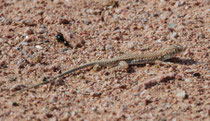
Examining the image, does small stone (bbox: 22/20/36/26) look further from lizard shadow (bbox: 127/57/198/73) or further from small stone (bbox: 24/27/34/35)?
lizard shadow (bbox: 127/57/198/73)

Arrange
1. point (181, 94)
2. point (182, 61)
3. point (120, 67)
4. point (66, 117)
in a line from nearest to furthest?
point (66, 117) < point (181, 94) < point (120, 67) < point (182, 61)

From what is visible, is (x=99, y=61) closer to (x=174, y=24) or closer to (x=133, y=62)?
(x=133, y=62)

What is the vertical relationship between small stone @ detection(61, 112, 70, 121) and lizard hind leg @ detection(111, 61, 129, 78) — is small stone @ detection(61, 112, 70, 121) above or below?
below

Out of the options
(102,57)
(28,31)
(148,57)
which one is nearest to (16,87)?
(102,57)

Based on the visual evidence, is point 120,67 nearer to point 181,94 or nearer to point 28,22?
point 181,94

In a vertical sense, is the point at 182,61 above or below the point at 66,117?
above

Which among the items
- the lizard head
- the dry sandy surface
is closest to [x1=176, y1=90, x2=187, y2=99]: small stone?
the dry sandy surface

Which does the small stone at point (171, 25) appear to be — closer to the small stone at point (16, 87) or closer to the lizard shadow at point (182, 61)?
the lizard shadow at point (182, 61)

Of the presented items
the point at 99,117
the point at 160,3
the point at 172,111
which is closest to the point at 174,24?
the point at 160,3
